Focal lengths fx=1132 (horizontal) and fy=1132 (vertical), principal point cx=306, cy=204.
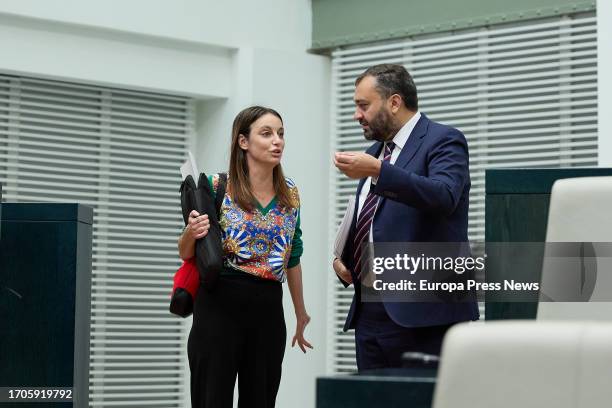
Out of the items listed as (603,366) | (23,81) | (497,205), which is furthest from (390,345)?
(23,81)

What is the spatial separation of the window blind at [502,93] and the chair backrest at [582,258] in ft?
11.9

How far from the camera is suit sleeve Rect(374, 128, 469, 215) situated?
3.54 meters

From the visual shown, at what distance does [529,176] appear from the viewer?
3.54 m

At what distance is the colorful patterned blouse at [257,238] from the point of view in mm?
3914

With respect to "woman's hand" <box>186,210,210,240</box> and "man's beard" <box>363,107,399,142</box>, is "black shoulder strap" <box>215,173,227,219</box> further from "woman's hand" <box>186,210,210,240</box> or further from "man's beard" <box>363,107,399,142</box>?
"man's beard" <box>363,107,399,142</box>

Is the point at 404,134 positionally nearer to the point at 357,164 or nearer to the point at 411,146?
the point at 411,146

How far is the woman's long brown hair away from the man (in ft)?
0.96

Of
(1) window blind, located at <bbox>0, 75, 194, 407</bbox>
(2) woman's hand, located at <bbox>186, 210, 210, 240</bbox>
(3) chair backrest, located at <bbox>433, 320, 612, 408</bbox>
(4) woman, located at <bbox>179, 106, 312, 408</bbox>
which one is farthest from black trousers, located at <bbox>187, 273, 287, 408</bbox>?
(1) window blind, located at <bbox>0, 75, 194, 407</bbox>

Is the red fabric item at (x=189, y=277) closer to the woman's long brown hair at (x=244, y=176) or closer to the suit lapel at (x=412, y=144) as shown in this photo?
the woman's long brown hair at (x=244, y=176)

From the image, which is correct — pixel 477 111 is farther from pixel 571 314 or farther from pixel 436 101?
pixel 571 314

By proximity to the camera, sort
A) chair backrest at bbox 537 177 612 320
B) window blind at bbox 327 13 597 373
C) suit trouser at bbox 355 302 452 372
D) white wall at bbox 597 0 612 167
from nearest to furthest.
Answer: chair backrest at bbox 537 177 612 320, suit trouser at bbox 355 302 452 372, white wall at bbox 597 0 612 167, window blind at bbox 327 13 597 373

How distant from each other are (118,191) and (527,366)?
19.6 feet

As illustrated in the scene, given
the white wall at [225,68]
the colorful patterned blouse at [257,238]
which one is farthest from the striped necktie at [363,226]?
the white wall at [225,68]

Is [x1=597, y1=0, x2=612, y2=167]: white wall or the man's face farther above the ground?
[x1=597, y1=0, x2=612, y2=167]: white wall
